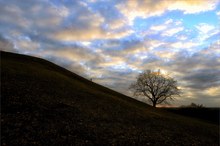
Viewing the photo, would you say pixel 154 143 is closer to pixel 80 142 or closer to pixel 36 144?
pixel 80 142

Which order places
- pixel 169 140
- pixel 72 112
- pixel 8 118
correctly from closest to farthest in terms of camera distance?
pixel 8 118, pixel 169 140, pixel 72 112

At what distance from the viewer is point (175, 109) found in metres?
67.9

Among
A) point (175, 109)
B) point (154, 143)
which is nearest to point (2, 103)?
point (154, 143)

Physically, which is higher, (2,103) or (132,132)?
(2,103)

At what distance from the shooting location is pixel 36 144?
1614cm

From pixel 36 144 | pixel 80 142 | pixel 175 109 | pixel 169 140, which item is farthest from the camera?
pixel 175 109

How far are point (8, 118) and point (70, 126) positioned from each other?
5.12m

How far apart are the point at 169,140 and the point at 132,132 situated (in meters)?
3.58

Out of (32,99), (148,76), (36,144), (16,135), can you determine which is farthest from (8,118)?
(148,76)

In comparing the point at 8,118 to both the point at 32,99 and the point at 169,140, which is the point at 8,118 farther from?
the point at 169,140

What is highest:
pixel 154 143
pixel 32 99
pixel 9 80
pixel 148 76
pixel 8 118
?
pixel 148 76

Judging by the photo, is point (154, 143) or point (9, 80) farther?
point (9, 80)

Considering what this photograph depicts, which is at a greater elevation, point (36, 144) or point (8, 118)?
point (8, 118)

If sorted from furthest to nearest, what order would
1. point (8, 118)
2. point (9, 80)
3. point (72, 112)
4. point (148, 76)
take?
point (148, 76)
point (9, 80)
point (72, 112)
point (8, 118)
